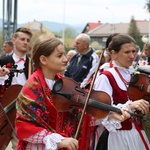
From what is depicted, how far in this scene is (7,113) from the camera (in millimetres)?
4348

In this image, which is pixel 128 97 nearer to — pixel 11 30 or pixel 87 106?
pixel 87 106

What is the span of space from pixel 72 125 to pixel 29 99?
16.9 inches

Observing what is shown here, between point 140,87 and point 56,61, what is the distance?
28.4 inches

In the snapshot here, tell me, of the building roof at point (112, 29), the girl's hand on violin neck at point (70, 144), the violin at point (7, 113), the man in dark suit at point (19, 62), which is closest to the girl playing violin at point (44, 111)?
the girl's hand on violin neck at point (70, 144)

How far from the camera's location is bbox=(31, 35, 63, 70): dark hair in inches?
110

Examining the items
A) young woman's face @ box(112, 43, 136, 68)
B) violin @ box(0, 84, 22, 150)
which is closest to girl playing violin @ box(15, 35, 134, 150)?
young woman's face @ box(112, 43, 136, 68)

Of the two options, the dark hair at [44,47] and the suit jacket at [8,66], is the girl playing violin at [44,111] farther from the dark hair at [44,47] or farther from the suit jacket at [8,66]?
the suit jacket at [8,66]

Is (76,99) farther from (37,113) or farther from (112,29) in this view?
(112,29)

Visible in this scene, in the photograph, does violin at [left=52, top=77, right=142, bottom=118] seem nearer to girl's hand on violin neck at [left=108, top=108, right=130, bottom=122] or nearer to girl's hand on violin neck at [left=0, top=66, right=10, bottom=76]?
girl's hand on violin neck at [left=108, top=108, right=130, bottom=122]

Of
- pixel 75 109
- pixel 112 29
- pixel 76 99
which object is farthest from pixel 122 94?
pixel 112 29

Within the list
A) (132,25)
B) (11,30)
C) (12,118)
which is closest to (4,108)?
(12,118)

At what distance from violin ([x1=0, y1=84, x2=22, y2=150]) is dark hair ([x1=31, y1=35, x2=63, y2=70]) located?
5.06ft

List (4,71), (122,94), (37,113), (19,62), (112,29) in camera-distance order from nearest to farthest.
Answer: (37,113), (122,94), (4,71), (19,62), (112,29)

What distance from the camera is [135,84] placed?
3.13 metres
